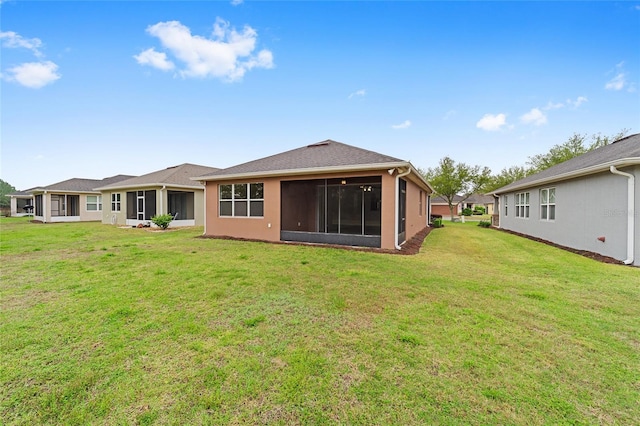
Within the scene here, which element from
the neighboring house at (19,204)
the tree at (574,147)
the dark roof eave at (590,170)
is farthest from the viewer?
the neighboring house at (19,204)

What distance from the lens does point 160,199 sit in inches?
616

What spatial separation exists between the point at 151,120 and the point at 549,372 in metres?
18.9

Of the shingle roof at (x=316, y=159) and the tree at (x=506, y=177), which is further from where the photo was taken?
the tree at (x=506, y=177)

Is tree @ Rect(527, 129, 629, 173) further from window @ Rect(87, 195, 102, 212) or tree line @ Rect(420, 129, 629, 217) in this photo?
window @ Rect(87, 195, 102, 212)

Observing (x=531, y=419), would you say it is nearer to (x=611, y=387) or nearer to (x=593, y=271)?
(x=611, y=387)

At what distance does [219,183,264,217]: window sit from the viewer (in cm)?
1081

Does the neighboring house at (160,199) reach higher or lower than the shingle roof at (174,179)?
lower

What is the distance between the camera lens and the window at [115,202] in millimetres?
18828

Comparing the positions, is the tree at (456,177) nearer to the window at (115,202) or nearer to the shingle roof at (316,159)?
the shingle roof at (316,159)

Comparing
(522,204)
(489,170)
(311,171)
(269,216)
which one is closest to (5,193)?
(269,216)

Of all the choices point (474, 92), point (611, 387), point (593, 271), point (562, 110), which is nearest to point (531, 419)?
point (611, 387)

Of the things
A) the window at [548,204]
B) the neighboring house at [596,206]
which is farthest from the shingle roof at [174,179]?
the window at [548,204]

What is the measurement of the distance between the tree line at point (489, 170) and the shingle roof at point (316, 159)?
18846mm

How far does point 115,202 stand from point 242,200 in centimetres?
1355
